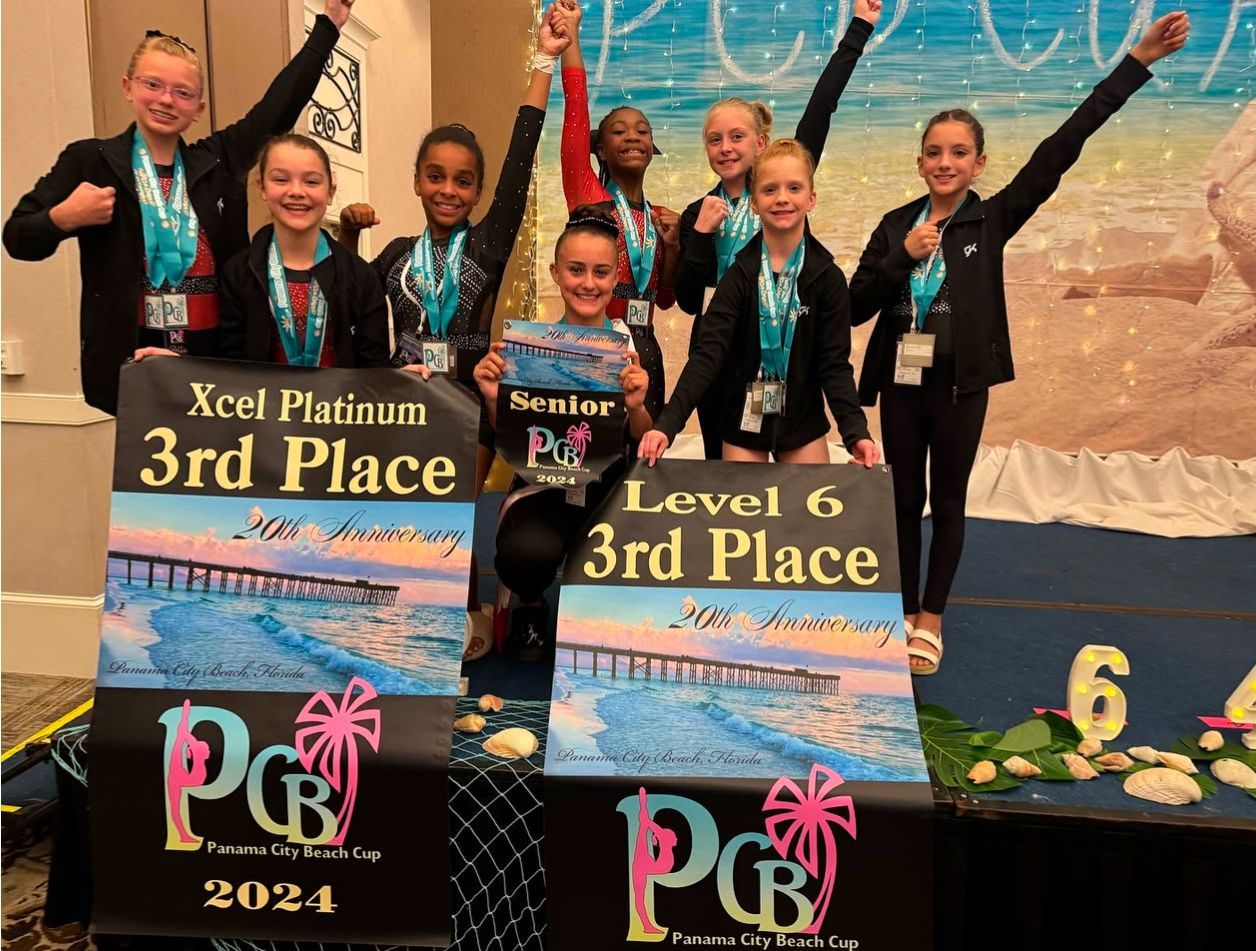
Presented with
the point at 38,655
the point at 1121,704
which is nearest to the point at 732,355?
the point at 1121,704

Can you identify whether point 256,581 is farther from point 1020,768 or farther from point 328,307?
point 1020,768

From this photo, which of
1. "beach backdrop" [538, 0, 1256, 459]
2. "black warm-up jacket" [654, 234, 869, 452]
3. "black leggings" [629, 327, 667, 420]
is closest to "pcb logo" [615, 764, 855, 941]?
"black warm-up jacket" [654, 234, 869, 452]

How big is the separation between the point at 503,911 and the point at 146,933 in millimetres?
Result: 538

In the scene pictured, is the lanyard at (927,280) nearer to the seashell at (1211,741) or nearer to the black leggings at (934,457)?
the black leggings at (934,457)

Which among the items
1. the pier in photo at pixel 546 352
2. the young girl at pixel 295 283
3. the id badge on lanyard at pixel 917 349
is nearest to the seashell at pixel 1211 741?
the id badge on lanyard at pixel 917 349

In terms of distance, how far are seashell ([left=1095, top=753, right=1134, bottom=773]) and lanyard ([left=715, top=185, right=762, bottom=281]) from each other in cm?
129

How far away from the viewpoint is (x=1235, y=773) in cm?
149

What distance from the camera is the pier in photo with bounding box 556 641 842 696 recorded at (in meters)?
1.37

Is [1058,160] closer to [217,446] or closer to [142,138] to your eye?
[217,446]

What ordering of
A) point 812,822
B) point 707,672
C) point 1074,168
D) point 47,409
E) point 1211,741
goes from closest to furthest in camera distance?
point 812,822 < point 707,672 < point 1211,741 < point 47,409 < point 1074,168

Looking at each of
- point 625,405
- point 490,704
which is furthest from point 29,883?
point 625,405

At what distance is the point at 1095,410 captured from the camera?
418cm

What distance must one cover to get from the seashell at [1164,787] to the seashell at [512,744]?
40.4 inches

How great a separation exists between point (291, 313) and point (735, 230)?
3.41 ft
